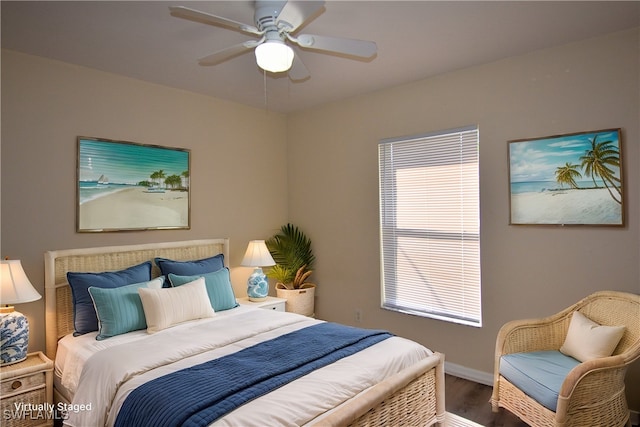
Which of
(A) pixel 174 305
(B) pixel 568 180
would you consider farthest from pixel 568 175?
(A) pixel 174 305

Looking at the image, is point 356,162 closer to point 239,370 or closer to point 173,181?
point 173,181

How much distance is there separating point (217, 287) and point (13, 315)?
1386 millimetres

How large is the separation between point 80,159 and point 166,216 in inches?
34.1

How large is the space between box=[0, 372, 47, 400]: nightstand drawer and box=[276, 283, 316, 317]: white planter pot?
87.9 inches

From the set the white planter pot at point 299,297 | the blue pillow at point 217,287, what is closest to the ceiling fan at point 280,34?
the blue pillow at point 217,287

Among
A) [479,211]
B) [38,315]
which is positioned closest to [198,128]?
[38,315]

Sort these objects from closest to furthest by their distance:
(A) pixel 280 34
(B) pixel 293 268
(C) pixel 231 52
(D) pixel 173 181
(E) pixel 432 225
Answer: (A) pixel 280 34, (C) pixel 231 52, (E) pixel 432 225, (D) pixel 173 181, (B) pixel 293 268

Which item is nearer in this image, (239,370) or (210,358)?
(239,370)

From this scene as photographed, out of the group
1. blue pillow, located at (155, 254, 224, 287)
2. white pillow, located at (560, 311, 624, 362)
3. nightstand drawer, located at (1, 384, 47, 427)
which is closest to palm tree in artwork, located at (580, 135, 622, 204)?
white pillow, located at (560, 311, 624, 362)

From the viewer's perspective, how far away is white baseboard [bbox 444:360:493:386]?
3258 mm

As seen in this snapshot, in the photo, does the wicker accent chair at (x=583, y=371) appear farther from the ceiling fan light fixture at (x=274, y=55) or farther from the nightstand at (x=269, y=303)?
the ceiling fan light fixture at (x=274, y=55)

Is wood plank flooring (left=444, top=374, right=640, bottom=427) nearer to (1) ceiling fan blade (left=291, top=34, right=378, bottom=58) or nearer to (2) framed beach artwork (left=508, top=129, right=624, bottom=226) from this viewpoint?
(2) framed beach artwork (left=508, top=129, right=624, bottom=226)

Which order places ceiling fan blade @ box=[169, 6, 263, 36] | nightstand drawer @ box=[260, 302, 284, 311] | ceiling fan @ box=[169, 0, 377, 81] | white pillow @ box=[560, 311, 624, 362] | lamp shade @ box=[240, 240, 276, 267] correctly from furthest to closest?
lamp shade @ box=[240, 240, 276, 267] → nightstand drawer @ box=[260, 302, 284, 311] → white pillow @ box=[560, 311, 624, 362] → ceiling fan @ box=[169, 0, 377, 81] → ceiling fan blade @ box=[169, 6, 263, 36]

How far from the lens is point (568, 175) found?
2855 millimetres
